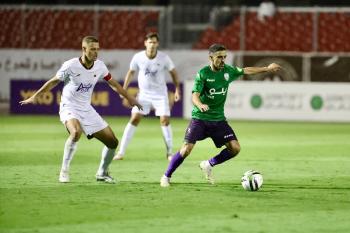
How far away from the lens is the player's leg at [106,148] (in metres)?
12.1

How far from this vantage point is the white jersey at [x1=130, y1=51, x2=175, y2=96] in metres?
16.1

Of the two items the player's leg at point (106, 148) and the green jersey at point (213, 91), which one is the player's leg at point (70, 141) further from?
the green jersey at point (213, 91)

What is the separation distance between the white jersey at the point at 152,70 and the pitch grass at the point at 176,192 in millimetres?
1265

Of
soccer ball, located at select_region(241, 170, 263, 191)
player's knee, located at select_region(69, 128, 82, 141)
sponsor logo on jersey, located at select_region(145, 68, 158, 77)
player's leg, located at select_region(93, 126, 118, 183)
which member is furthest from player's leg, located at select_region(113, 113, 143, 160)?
soccer ball, located at select_region(241, 170, 263, 191)

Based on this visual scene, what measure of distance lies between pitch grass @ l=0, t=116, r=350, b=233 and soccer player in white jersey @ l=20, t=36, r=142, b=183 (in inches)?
17.1

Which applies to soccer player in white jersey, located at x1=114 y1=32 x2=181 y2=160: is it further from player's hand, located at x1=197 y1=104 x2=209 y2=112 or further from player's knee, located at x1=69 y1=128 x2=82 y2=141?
player's hand, located at x1=197 y1=104 x2=209 y2=112

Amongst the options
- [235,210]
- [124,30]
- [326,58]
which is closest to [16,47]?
[124,30]

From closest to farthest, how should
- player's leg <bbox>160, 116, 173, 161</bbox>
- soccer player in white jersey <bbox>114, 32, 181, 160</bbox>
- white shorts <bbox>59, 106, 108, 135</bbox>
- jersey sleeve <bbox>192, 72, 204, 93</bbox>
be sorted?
jersey sleeve <bbox>192, 72, 204, 93</bbox> → white shorts <bbox>59, 106, 108, 135</bbox> → player's leg <bbox>160, 116, 173, 161</bbox> → soccer player in white jersey <bbox>114, 32, 181, 160</bbox>

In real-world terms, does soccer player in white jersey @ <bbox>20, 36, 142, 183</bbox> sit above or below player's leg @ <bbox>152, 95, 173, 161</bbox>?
above

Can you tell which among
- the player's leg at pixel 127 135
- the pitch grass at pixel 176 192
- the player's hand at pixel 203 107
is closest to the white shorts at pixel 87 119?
the pitch grass at pixel 176 192

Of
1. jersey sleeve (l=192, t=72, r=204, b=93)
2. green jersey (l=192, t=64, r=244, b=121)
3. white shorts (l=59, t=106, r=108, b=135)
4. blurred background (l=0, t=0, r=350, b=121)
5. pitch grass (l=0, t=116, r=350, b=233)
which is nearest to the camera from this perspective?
pitch grass (l=0, t=116, r=350, b=233)

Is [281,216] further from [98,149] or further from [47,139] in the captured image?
[47,139]

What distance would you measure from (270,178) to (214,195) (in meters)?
2.30

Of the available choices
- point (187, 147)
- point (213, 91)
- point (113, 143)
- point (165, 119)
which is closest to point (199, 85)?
point (213, 91)
